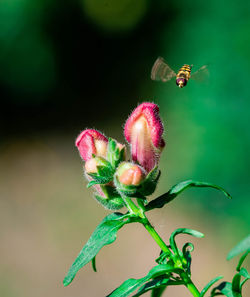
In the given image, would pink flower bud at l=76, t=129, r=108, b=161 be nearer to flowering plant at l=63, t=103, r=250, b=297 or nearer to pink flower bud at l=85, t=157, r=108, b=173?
flowering plant at l=63, t=103, r=250, b=297

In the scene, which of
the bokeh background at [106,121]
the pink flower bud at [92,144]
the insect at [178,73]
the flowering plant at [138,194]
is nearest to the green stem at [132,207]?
the flowering plant at [138,194]

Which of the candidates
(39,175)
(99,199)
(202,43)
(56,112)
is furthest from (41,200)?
(99,199)

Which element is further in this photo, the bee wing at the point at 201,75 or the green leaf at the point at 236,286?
the bee wing at the point at 201,75

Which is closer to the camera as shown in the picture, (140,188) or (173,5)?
(140,188)

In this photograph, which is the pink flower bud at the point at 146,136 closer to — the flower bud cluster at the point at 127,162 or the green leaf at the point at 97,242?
the flower bud cluster at the point at 127,162

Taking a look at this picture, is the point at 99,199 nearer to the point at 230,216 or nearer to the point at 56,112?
the point at 230,216

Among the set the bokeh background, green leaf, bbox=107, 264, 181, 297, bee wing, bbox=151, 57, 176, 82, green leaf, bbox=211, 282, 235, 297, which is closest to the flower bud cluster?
green leaf, bbox=107, 264, 181, 297
